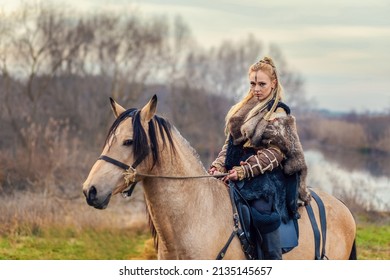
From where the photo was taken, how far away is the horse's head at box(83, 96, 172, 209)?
11.8 ft

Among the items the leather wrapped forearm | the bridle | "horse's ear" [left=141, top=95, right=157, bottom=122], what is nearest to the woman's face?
the leather wrapped forearm

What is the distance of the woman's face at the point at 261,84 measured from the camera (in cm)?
434

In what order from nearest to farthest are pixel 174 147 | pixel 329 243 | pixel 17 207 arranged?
pixel 174 147
pixel 329 243
pixel 17 207

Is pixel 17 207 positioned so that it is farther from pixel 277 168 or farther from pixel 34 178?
pixel 277 168

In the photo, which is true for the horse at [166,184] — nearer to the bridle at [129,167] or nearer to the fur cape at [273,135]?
the bridle at [129,167]

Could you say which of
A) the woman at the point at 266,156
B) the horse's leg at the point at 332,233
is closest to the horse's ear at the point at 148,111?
the woman at the point at 266,156

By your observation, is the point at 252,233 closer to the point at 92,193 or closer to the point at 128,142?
the point at 128,142

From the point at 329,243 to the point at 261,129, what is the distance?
4.03 feet

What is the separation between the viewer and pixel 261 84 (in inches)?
172

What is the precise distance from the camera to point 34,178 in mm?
13602

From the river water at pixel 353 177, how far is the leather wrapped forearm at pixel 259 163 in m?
8.62

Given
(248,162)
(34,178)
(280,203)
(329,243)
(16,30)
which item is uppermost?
(16,30)

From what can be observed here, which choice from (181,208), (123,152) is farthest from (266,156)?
(123,152)
